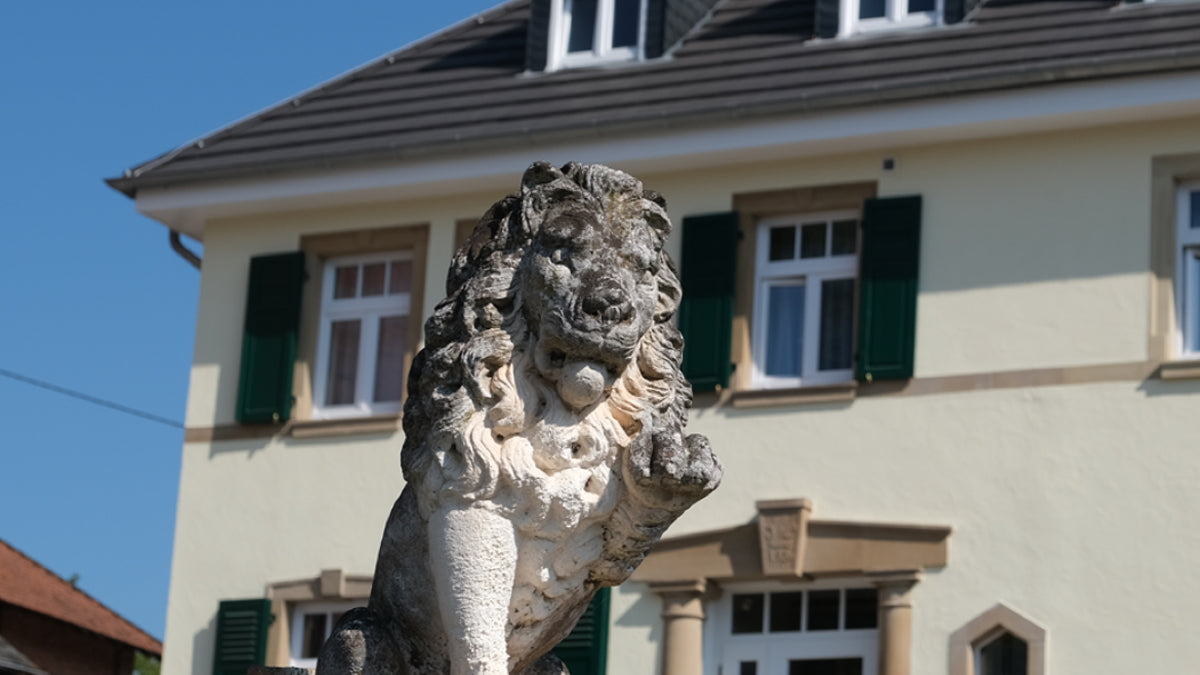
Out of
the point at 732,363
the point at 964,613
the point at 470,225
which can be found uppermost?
the point at 470,225

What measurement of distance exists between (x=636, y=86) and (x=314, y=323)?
389 cm

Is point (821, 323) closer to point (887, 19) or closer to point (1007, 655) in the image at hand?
point (887, 19)

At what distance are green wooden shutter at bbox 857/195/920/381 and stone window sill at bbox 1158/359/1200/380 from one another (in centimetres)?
217

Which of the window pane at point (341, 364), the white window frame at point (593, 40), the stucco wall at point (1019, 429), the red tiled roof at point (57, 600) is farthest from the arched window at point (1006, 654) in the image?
the red tiled roof at point (57, 600)

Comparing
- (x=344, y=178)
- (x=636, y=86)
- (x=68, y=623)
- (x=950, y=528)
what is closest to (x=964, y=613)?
(x=950, y=528)

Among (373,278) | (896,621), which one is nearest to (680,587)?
(896,621)

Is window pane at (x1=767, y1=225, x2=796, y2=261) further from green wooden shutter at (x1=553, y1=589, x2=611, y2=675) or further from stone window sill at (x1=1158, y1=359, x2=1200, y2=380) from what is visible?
stone window sill at (x1=1158, y1=359, x2=1200, y2=380)

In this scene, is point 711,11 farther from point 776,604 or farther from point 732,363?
point 776,604

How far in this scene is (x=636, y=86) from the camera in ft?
77.8

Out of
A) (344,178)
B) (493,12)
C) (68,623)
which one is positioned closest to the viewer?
(344,178)

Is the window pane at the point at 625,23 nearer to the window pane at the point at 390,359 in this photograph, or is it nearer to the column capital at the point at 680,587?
the window pane at the point at 390,359

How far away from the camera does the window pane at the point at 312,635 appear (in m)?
24.7

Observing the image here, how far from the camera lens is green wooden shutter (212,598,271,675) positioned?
24641mm

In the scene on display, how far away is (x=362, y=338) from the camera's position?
82.5 feet
